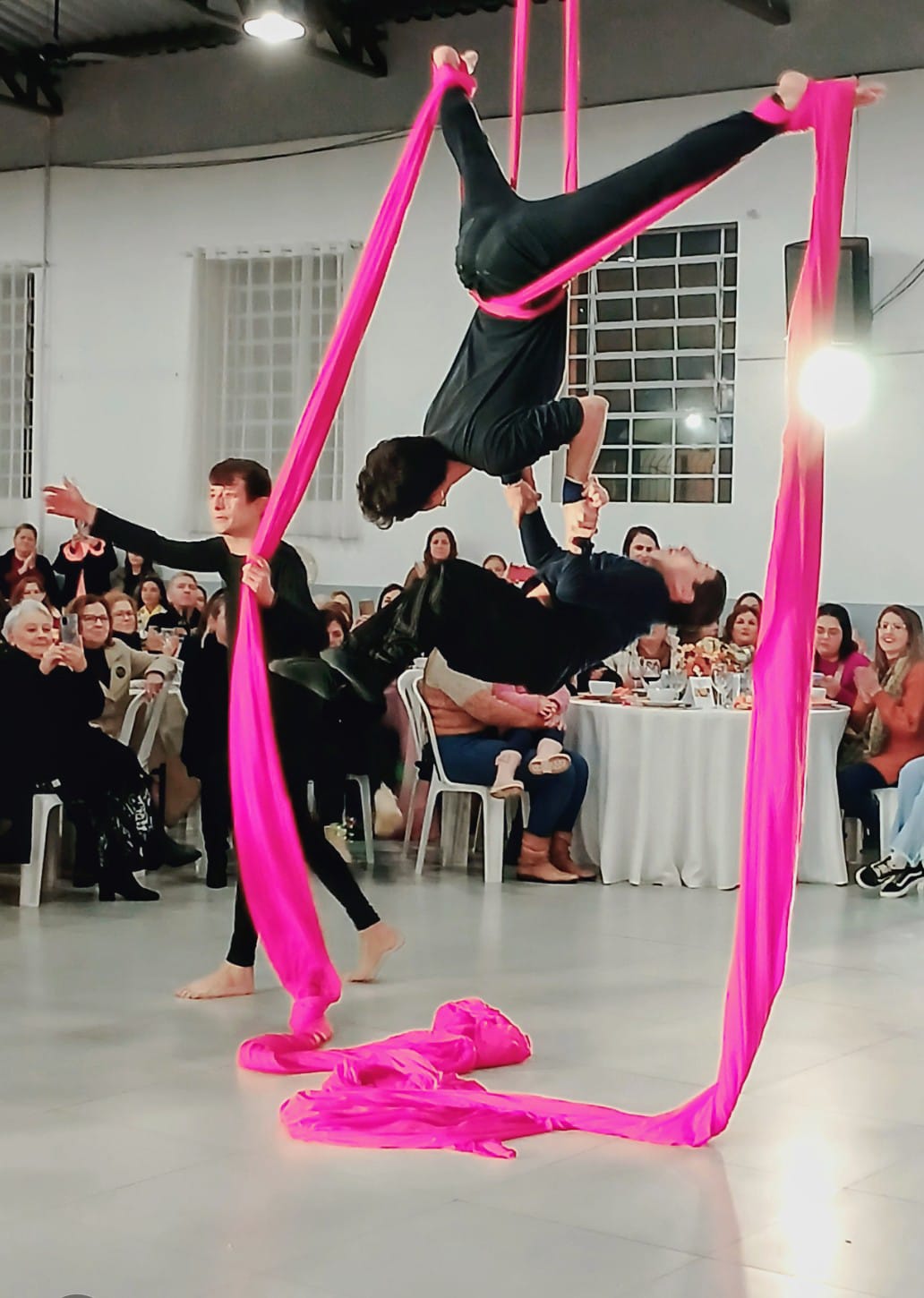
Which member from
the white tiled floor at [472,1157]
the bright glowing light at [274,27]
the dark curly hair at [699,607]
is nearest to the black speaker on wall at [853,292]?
the bright glowing light at [274,27]

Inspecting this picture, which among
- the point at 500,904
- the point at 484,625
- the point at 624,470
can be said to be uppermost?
the point at 624,470

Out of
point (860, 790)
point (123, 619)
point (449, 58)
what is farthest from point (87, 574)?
point (449, 58)

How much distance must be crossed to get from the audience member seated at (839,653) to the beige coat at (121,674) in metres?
2.73

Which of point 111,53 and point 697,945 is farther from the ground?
point 111,53

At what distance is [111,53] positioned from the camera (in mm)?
11211

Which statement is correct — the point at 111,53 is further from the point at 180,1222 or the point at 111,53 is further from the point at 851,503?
the point at 180,1222

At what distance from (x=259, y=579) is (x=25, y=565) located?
7.18 meters

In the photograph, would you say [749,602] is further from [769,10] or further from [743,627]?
[769,10]

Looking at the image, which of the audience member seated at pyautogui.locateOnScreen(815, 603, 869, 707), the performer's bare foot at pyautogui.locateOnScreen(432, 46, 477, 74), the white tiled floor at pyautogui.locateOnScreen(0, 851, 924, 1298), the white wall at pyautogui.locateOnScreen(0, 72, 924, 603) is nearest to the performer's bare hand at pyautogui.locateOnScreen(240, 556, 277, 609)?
the white tiled floor at pyautogui.locateOnScreen(0, 851, 924, 1298)

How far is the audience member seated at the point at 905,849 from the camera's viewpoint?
6832 mm

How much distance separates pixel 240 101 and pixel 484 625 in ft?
26.9

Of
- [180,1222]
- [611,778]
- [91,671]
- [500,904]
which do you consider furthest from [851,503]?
[180,1222]

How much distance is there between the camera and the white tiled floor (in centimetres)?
294

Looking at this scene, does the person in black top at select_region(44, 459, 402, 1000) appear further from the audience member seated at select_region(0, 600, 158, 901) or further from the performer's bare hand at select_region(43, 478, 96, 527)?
the audience member seated at select_region(0, 600, 158, 901)
